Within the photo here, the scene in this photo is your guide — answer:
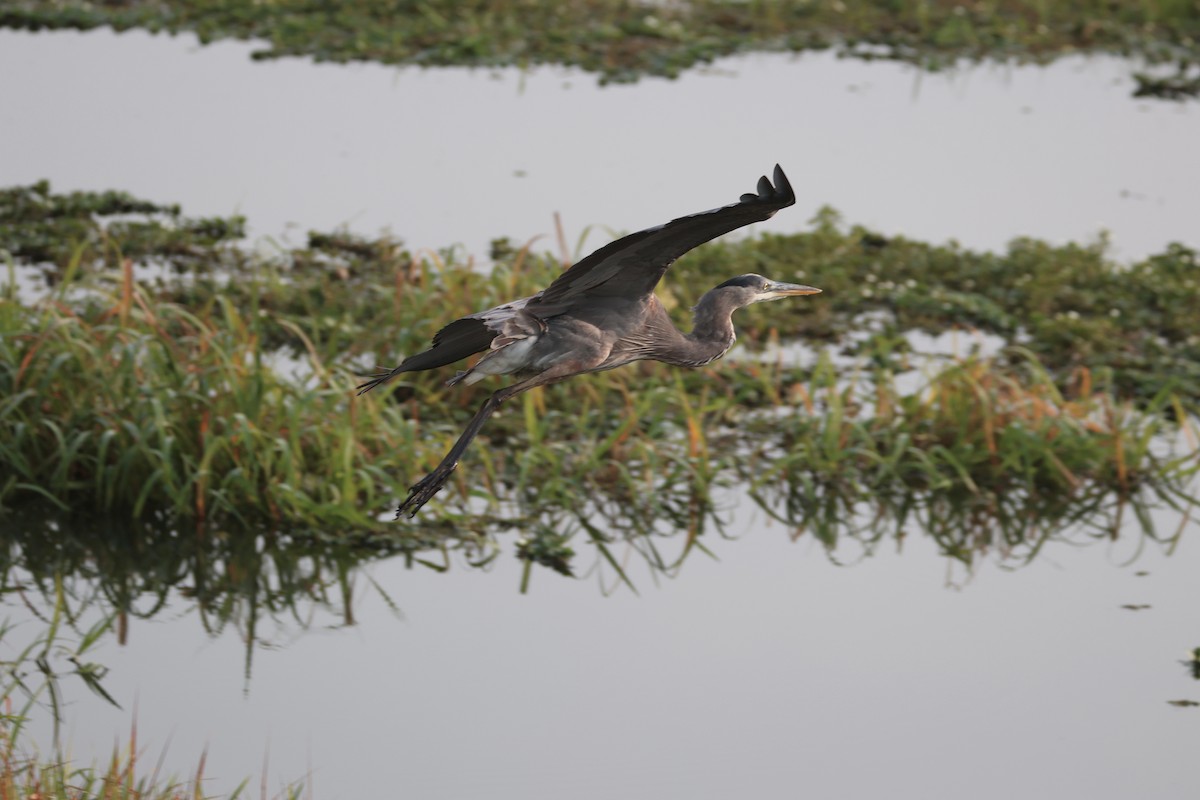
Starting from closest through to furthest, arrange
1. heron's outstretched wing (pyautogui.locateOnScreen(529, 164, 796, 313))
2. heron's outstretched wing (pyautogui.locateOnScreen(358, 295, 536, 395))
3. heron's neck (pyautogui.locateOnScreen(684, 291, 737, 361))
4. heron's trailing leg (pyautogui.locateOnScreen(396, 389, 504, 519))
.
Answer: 1. heron's outstretched wing (pyautogui.locateOnScreen(529, 164, 796, 313))
2. heron's trailing leg (pyautogui.locateOnScreen(396, 389, 504, 519))
3. heron's outstretched wing (pyautogui.locateOnScreen(358, 295, 536, 395))
4. heron's neck (pyautogui.locateOnScreen(684, 291, 737, 361))

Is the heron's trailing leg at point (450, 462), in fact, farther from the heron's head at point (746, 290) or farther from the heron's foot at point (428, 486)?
the heron's head at point (746, 290)

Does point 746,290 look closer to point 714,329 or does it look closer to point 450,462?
point 714,329

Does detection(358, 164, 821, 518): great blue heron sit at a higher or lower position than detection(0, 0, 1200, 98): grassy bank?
lower

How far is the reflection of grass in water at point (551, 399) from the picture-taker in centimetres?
791

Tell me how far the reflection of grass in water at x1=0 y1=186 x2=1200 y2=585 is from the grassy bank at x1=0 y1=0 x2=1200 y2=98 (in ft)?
11.1

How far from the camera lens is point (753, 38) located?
49.5 ft

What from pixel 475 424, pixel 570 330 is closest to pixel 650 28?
pixel 570 330

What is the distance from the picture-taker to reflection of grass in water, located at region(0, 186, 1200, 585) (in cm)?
791

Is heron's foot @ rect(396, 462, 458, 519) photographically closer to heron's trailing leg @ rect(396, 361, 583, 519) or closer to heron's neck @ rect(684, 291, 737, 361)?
heron's trailing leg @ rect(396, 361, 583, 519)

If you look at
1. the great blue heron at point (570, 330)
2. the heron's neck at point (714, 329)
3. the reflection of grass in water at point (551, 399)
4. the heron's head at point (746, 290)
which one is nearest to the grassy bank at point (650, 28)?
the reflection of grass in water at point (551, 399)

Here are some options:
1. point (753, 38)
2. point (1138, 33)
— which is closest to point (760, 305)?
point (753, 38)

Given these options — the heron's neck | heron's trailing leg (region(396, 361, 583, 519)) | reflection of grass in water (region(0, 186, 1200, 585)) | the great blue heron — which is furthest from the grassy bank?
heron's trailing leg (region(396, 361, 583, 519))

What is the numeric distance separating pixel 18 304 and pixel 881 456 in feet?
13.2

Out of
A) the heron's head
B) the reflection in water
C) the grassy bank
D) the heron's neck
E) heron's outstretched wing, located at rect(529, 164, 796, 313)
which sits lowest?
the reflection in water
